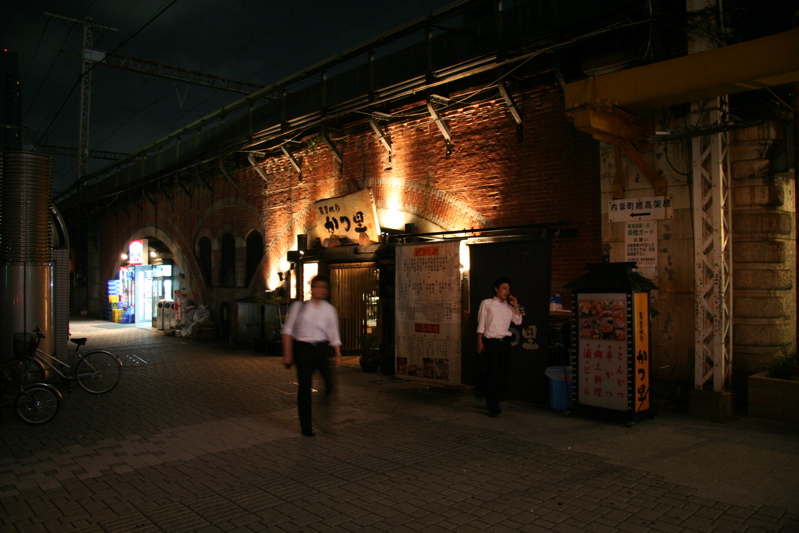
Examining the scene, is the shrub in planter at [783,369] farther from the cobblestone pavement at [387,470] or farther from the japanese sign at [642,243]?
the japanese sign at [642,243]

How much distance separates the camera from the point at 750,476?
537 centimetres

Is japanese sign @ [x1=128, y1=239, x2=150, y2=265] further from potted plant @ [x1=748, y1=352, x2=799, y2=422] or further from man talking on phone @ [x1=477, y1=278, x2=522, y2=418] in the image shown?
potted plant @ [x1=748, y1=352, x2=799, y2=422]

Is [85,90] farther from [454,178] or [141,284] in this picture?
[454,178]

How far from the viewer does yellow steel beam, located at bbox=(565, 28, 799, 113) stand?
6395 millimetres

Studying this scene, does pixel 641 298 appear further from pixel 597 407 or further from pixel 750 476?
pixel 750 476

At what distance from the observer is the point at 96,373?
9.91m

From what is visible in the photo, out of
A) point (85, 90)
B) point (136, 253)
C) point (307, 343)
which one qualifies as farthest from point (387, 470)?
point (85, 90)

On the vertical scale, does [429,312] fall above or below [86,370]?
above

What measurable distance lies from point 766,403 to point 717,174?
123 inches

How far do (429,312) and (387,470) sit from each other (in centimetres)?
453

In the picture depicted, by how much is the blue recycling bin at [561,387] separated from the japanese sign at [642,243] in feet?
6.43

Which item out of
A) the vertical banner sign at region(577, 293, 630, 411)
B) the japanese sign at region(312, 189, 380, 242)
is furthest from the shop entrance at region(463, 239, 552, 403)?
the japanese sign at region(312, 189, 380, 242)

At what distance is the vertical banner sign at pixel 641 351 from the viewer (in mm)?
7198

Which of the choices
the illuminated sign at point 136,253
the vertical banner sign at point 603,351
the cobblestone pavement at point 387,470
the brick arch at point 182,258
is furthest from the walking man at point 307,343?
the illuminated sign at point 136,253
